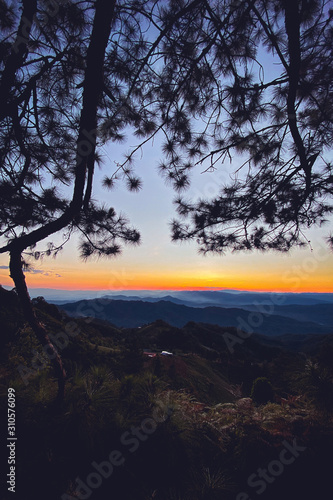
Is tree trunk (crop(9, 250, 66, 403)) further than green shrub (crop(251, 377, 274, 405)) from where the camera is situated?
No

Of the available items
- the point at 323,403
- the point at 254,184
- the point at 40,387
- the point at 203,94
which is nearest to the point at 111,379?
the point at 40,387

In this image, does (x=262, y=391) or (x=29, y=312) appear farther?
(x=262, y=391)

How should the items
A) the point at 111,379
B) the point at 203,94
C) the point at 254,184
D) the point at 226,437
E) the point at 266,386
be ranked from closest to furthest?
the point at 226,437 → the point at 111,379 → the point at 203,94 → the point at 254,184 → the point at 266,386

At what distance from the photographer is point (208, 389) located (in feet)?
57.1

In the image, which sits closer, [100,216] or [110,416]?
[110,416]

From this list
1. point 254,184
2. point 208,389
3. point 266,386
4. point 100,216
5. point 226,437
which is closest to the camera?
point 226,437

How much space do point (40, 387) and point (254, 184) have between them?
14.5ft

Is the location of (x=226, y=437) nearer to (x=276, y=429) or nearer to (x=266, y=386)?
(x=276, y=429)

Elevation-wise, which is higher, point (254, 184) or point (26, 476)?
point (254, 184)

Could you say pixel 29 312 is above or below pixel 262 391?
above

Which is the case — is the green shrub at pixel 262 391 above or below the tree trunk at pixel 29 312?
below

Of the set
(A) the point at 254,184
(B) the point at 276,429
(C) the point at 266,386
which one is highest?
(A) the point at 254,184

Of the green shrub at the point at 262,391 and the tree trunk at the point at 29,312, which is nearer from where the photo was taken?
the tree trunk at the point at 29,312

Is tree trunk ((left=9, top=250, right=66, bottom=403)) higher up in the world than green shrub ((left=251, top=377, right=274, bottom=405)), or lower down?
higher up
